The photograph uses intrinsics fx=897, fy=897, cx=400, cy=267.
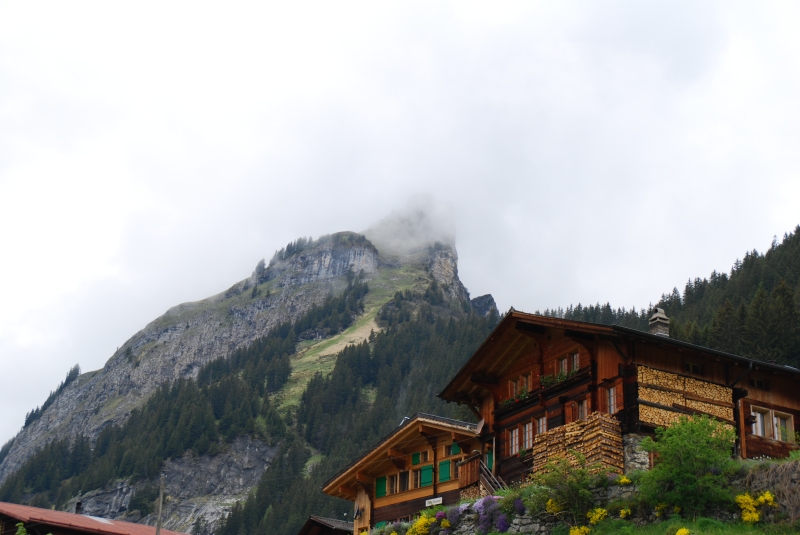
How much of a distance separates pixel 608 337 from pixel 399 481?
1778cm

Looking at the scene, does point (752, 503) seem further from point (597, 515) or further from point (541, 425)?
point (541, 425)

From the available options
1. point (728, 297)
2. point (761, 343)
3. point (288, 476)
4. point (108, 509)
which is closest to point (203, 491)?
point (108, 509)

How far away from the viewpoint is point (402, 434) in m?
48.3

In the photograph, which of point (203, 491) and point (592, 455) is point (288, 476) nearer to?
point (203, 491)

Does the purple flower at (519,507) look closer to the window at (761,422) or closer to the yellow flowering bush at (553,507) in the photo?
the yellow flowering bush at (553,507)

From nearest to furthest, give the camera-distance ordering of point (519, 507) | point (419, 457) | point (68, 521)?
1. point (519, 507)
2. point (419, 457)
3. point (68, 521)

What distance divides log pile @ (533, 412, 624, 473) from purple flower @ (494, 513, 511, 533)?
3.46 meters

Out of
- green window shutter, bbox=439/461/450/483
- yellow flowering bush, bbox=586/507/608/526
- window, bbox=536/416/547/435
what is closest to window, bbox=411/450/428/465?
green window shutter, bbox=439/461/450/483

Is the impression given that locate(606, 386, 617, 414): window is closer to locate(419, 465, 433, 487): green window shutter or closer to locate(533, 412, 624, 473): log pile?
locate(533, 412, 624, 473): log pile

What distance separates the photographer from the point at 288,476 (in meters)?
173

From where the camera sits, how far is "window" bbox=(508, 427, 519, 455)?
43219mm

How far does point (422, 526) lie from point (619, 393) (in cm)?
1027

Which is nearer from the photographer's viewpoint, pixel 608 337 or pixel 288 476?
pixel 608 337

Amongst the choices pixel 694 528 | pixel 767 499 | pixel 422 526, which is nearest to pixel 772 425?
pixel 767 499
